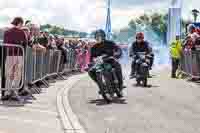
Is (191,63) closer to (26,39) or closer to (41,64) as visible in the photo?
(41,64)

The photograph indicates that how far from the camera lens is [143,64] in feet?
67.2

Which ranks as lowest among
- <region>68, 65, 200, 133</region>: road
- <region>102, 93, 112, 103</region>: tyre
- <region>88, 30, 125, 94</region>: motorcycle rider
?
<region>68, 65, 200, 133</region>: road

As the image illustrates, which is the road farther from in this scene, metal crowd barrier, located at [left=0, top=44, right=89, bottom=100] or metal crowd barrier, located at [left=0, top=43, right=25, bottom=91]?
metal crowd barrier, located at [left=0, top=43, right=25, bottom=91]

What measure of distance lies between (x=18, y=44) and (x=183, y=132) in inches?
235

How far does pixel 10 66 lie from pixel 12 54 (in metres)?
0.31

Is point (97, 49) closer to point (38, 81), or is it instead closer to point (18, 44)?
point (18, 44)

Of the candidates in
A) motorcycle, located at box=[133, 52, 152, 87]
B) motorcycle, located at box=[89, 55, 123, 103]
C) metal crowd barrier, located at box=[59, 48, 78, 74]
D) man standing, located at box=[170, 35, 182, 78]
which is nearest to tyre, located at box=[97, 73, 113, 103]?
motorcycle, located at box=[89, 55, 123, 103]

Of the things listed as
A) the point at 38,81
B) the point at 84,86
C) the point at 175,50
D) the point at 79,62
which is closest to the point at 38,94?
the point at 38,81

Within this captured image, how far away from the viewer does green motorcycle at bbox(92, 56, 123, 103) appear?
49.1ft

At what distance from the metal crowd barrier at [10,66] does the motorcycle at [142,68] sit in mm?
6532

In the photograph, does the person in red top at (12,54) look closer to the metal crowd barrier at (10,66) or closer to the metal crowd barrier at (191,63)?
the metal crowd barrier at (10,66)

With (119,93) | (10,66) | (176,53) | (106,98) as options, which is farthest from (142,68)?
(176,53)

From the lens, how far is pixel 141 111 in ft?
42.4

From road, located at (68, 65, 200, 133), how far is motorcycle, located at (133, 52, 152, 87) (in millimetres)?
1770
